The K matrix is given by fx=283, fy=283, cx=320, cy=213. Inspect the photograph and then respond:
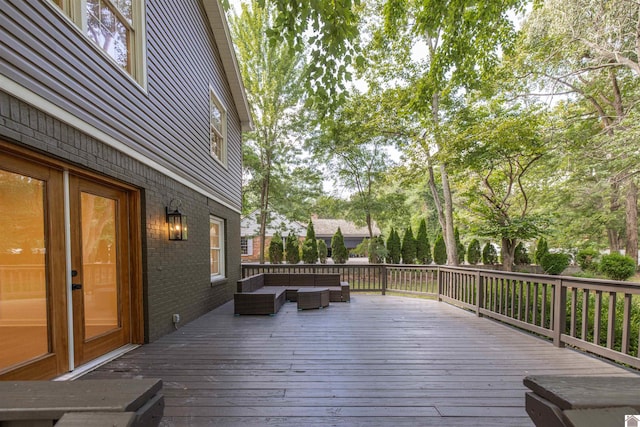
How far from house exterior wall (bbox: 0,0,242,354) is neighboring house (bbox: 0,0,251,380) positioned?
0.05ft

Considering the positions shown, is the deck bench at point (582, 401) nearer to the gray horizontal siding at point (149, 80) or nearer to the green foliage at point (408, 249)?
the gray horizontal siding at point (149, 80)

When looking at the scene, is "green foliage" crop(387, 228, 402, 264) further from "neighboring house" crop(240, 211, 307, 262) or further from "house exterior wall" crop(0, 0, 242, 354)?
"house exterior wall" crop(0, 0, 242, 354)

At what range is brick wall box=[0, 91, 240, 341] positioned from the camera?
6.84 feet

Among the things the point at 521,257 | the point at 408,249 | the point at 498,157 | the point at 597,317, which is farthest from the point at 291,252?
the point at 597,317

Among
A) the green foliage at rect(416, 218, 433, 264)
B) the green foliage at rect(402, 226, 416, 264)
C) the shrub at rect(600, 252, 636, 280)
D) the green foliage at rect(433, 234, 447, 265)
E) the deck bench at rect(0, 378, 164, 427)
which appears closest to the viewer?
the deck bench at rect(0, 378, 164, 427)

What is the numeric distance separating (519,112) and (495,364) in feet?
27.5

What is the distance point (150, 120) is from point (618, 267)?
43.2 ft

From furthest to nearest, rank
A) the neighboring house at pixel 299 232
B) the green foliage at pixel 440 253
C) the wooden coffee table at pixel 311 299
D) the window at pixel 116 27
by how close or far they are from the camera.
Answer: the neighboring house at pixel 299 232 < the green foliage at pixel 440 253 < the wooden coffee table at pixel 311 299 < the window at pixel 116 27

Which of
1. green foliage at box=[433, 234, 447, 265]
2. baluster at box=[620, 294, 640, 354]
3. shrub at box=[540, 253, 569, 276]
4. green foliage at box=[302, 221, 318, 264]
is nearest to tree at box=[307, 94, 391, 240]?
green foliage at box=[302, 221, 318, 264]

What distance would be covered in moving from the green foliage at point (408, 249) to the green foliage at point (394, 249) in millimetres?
232

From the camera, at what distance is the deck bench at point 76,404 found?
0.83 meters

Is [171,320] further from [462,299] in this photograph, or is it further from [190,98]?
[462,299]

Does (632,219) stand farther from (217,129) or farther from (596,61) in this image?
(217,129)

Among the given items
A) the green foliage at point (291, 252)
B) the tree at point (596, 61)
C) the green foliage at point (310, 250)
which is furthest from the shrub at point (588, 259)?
the green foliage at point (291, 252)
